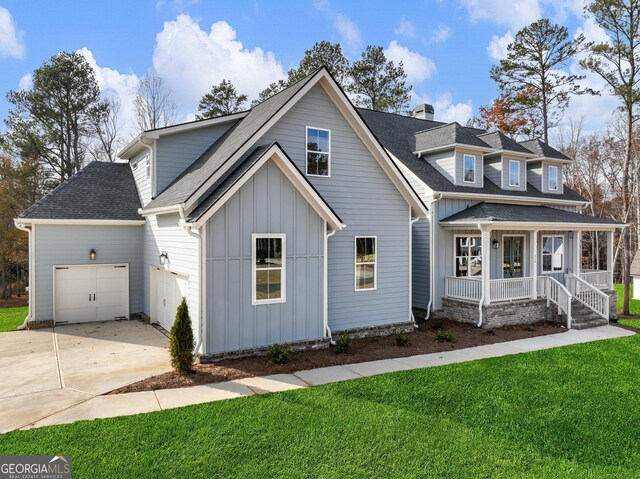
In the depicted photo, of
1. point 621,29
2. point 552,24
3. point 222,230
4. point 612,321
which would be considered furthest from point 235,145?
point 552,24

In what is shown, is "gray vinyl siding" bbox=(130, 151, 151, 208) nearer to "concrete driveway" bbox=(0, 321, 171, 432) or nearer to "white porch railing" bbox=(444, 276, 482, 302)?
"concrete driveway" bbox=(0, 321, 171, 432)

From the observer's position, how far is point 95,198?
1437 cm

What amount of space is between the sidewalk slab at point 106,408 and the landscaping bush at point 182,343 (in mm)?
993

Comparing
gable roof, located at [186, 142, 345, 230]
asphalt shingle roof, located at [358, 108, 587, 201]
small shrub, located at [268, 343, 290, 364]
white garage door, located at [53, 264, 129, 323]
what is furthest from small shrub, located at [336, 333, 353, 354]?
white garage door, located at [53, 264, 129, 323]

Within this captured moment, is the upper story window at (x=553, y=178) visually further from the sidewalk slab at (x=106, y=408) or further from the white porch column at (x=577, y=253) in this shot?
the sidewalk slab at (x=106, y=408)

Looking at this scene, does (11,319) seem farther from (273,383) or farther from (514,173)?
(514,173)

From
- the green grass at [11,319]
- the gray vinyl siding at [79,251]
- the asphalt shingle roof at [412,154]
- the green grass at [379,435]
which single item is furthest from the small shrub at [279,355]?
the green grass at [11,319]

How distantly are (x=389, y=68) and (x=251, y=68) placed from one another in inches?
419

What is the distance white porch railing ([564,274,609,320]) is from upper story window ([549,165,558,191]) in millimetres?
5831

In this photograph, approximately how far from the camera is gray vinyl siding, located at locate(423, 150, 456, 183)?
15.9 meters

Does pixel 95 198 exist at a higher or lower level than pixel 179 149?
lower

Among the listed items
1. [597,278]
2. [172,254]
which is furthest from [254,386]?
[597,278]

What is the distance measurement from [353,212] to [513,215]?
696cm

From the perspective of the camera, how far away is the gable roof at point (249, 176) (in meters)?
8.66
